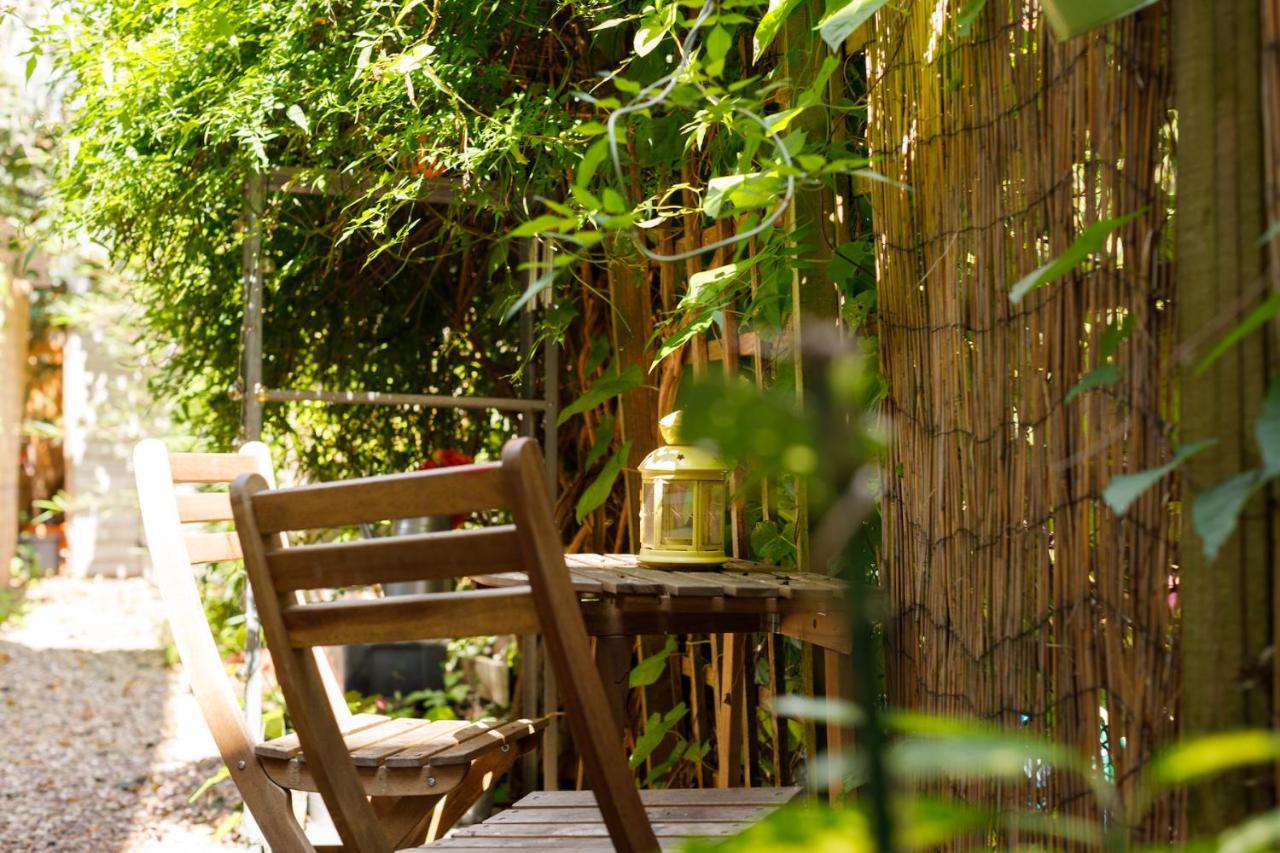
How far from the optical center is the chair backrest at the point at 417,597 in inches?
42.2

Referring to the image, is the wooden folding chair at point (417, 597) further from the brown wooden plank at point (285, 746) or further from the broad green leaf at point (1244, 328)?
the broad green leaf at point (1244, 328)

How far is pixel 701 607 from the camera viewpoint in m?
1.63

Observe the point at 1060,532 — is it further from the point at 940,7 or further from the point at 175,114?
the point at 175,114

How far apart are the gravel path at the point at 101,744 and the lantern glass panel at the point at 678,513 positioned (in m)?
1.98

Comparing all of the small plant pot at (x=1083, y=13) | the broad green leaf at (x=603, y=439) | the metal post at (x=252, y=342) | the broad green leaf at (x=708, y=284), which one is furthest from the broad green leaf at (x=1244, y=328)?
the metal post at (x=252, y=342)

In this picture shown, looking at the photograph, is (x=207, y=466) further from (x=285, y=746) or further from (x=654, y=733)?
(x=654, y=733)

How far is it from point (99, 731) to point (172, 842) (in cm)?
169

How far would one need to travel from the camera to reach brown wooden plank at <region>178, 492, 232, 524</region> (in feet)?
6.68

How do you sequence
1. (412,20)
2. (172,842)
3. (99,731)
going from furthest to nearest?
(99,731) < (172,842) < (412,20)

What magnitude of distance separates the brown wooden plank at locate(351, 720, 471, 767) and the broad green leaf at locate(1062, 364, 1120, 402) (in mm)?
1163

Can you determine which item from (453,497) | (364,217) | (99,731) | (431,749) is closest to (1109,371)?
(453,497)

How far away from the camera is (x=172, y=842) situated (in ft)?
11.3

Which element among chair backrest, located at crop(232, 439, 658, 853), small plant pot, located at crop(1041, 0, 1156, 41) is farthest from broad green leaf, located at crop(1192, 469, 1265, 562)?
chair backrest, located at crop(232, 439, 658, 853)

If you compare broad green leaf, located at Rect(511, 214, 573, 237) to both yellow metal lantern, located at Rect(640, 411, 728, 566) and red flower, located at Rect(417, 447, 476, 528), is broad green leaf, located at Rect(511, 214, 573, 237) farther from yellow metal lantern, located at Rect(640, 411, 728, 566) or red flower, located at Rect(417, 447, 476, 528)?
red flower, located at Rect(417, 447, 476, 528)
